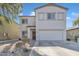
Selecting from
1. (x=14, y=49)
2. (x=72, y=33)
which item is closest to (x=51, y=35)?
(x=72, y=33)

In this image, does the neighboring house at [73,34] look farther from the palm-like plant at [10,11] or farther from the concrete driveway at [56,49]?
the palm-like plant at [10,11]

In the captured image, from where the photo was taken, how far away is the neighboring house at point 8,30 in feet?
31.8

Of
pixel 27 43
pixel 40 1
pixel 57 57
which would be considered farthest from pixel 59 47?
pixel 40 1

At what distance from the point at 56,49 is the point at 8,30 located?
1.99m

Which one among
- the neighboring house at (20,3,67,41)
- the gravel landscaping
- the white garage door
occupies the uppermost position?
the neighboring house at (20,3,67,41)

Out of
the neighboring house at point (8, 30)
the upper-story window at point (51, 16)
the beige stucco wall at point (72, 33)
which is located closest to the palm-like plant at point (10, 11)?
the neighboring house at point (8, 30)

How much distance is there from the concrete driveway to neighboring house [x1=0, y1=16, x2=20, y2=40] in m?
0.94

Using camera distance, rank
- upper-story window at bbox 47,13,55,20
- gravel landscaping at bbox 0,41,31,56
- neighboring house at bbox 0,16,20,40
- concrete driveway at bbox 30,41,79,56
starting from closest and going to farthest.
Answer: concrete driveway at bbox 30,41,79,56, gravel landscaping at bbox 0,41,31,56, neighboring house at bbox 0,16,20,40, upper-story window at bbox 47,13,55,20

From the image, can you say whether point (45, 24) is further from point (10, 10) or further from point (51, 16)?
point (10, 10)

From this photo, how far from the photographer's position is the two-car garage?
9.84 meters

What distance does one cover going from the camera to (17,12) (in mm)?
9875

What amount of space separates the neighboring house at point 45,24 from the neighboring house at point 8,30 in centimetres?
23

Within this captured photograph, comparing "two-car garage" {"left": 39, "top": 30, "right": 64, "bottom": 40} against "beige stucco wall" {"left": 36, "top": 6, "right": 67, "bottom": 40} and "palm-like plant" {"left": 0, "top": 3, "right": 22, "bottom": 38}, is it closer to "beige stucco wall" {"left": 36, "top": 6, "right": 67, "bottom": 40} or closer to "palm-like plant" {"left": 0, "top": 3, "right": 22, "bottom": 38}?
"beige stucco wall" {"left": 36, "top": 6, "right": 67, "bottom": 40}

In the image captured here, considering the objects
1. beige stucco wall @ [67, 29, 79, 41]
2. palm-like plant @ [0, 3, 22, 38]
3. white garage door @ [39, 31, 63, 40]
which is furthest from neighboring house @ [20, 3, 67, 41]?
palm-like plant @ [0, 3, 22, 38]
